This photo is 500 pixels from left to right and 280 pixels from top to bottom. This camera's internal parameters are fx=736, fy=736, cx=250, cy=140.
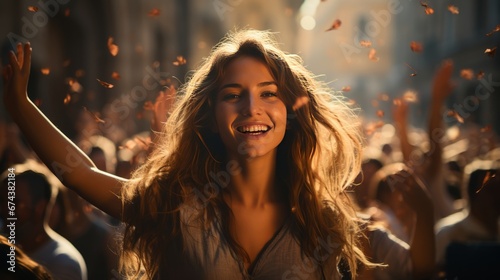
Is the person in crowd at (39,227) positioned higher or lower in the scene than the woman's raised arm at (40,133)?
lower

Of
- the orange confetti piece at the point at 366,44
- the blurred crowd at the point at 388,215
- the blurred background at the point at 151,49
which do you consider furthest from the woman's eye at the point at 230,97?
the orange confetti piece at the point at 366,44

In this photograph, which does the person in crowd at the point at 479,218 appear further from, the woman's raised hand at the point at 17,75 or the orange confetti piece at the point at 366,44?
the woman's raised hand at the point at 17,75

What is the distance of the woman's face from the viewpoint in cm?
306

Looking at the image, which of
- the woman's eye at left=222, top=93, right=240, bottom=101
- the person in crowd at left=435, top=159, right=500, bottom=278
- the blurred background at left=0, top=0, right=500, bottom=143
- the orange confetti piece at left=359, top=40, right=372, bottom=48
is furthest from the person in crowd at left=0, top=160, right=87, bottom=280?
the person in crowd at left=435, top=159, right=500, bottom=278

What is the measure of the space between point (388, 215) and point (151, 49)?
1610 centimetres

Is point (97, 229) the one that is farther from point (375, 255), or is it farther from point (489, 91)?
point (489, 91)

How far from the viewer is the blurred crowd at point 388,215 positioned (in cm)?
316

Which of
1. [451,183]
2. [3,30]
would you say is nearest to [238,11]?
[3,30]

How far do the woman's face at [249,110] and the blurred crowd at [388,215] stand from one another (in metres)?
0.52

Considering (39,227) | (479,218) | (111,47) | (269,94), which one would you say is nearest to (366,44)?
(269,94)

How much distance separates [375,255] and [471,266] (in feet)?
2.47

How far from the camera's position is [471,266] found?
3.62 metres

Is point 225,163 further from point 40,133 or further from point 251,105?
point 40,133

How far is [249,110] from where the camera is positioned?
3.04 m
